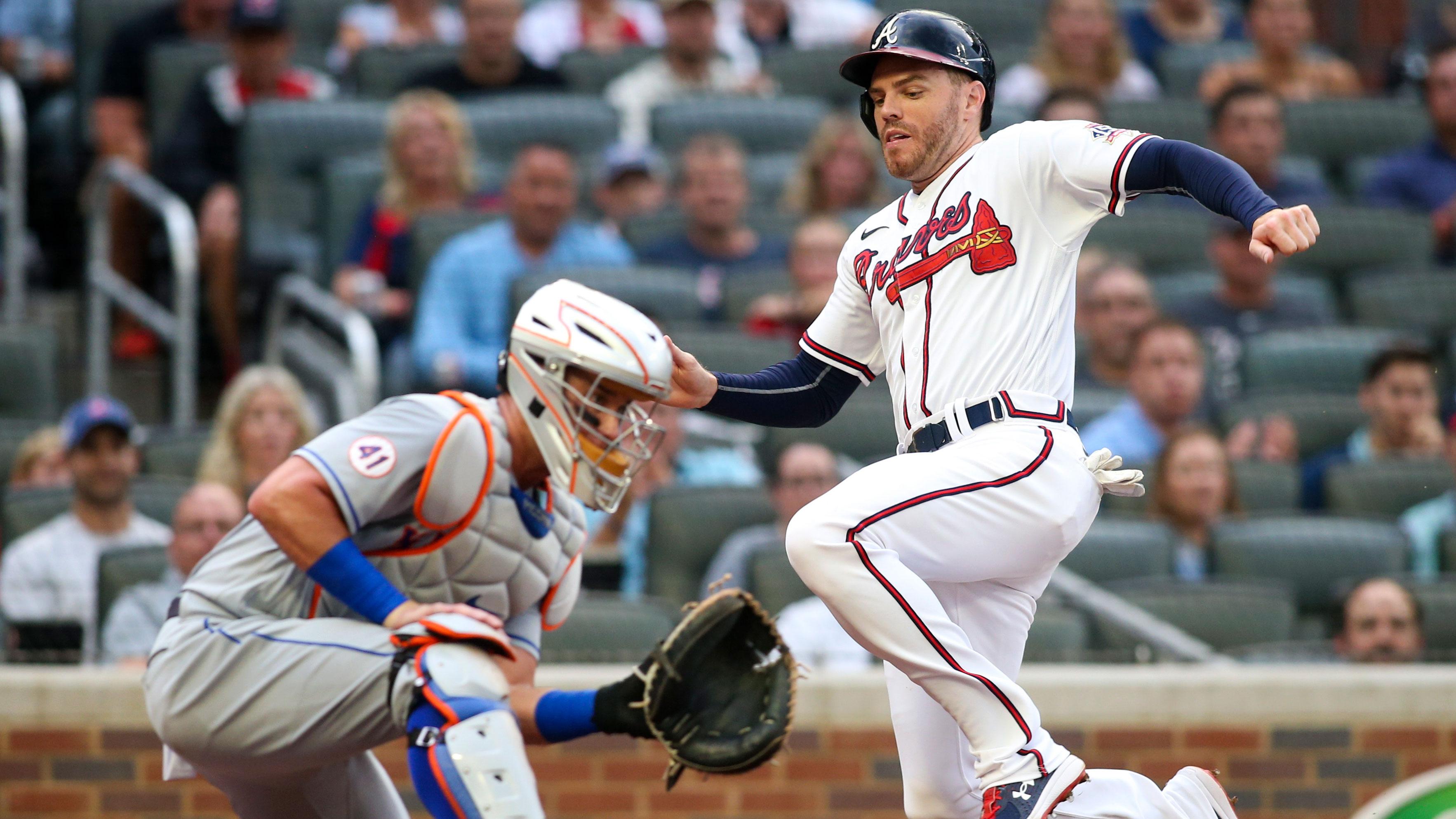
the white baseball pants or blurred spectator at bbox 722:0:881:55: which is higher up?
blurred spectator at bbox 722:0:881:55

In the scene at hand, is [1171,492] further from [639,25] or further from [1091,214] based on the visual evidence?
[639,25]

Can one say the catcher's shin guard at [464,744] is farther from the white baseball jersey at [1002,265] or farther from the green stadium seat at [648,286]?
the green stadium seat at [648,286]

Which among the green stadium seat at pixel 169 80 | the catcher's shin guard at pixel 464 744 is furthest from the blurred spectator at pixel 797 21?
the catcher's shin guard at pixel 464 744

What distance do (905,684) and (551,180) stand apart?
3.94 meters

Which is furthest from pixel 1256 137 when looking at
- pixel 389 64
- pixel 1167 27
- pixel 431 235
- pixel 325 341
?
pixel 325 341

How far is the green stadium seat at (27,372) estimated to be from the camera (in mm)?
6871

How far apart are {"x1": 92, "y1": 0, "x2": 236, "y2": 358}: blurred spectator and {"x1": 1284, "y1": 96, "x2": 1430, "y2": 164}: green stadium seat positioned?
5322mm

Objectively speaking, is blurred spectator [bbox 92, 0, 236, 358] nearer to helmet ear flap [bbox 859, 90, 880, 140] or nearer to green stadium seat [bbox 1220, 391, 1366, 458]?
green stadium seat [bbox 1220, 391, 1366, 458]

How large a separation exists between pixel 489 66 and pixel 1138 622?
4.42 meters

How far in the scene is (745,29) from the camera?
9.95 m

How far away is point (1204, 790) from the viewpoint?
3.63 m

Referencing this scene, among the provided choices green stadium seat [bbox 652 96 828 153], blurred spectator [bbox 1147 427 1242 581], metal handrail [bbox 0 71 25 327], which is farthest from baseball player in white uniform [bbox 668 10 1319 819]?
green stadium seat [bbox 652 96 828 153]

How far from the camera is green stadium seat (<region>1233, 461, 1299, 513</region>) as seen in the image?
6.82 metres

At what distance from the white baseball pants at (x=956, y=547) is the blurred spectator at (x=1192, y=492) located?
3.03 metres
